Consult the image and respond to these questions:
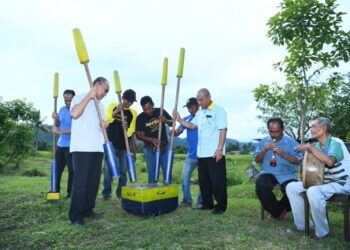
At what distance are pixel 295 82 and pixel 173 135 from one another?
7.51 ft

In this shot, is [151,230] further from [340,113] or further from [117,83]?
[340,113]

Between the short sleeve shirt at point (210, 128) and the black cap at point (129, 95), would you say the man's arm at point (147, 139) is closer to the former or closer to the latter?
the black cap at point (129, 95)

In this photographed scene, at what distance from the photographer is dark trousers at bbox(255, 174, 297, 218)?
16.4ft

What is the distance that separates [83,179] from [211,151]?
1825 mm

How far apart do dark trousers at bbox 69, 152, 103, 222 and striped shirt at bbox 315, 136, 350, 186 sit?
281 cm

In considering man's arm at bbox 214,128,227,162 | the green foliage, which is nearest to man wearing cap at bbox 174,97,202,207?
man's arm at bbox 214,128,227,162

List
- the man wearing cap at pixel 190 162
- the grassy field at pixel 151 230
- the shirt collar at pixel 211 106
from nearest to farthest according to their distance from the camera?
the grassy field at pixel 151 230, the shirt collar at pixel 211 106, the man wearing cap at pixel 190 162

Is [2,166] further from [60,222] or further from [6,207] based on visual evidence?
[60,222]

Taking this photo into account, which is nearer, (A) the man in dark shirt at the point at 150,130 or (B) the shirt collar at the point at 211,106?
(B) the shirt collar at the point at 211,106

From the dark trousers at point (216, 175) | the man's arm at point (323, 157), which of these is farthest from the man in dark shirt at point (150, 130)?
the man's arm at point (323, 157)

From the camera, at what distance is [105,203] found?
236 inches

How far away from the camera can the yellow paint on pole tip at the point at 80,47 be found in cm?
480

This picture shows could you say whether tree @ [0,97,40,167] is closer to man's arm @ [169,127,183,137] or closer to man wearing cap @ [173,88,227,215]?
man's arm @ [169,127,183,137]

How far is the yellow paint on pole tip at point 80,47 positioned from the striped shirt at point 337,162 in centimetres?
318
